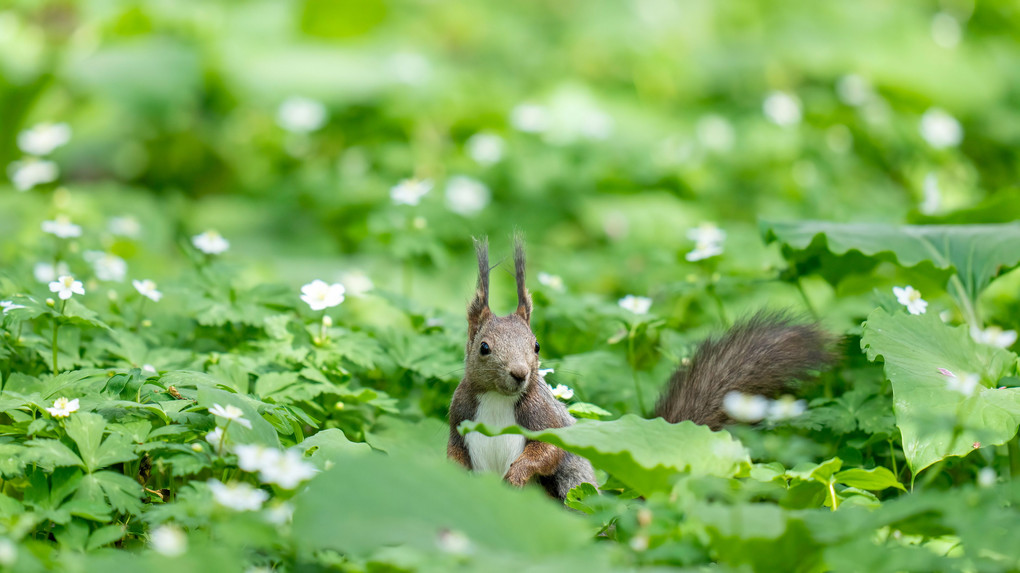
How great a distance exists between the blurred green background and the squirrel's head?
1.16 metres

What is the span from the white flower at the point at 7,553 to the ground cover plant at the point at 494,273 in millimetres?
15

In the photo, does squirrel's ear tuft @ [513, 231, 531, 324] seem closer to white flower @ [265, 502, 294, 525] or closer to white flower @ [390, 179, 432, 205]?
white flower @ [265, 502, 294, 525]

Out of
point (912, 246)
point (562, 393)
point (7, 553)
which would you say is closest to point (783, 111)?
point (912, 246)

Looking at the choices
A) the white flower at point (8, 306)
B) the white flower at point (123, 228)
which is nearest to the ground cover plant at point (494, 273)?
the white flower at point (8, 306)

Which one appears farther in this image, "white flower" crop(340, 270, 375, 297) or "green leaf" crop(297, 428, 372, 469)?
"white flower" crop(340, 270, 375, 297)

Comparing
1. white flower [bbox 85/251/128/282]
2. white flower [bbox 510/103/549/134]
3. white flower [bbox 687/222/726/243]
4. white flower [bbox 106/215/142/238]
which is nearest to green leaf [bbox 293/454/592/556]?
white flower [bbox 85/251/128/282]

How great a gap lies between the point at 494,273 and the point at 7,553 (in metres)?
3.24

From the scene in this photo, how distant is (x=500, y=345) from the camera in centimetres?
248

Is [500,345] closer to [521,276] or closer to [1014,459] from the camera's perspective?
[521,276]

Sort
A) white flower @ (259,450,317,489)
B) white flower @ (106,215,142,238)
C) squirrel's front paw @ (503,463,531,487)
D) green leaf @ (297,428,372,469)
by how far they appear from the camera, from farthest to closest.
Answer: white flower @ (106,215,142,238), squirrel's front paw @ (503,463,531,487), green leaf @ (297,428,372,469), white flower @ (259,450,317,489)

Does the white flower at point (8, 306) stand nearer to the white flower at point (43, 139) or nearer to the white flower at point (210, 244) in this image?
the white flower at point (210, 244)

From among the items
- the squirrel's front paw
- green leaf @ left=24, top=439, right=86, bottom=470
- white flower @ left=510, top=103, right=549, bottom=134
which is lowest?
white flower @ left=510, top=103, right=549, bottom=134

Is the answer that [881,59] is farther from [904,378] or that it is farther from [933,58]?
[904,378]

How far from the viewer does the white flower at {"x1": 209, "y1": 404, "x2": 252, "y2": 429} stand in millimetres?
2033
